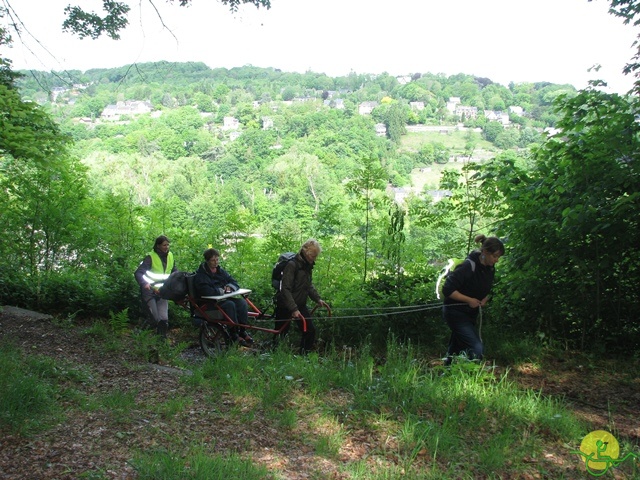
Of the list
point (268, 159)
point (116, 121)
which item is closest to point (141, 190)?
point (268, 159)

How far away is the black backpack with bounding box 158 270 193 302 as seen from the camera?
6.69m

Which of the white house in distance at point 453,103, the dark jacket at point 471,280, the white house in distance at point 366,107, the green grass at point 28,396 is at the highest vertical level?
the white house in distance at point 453,103

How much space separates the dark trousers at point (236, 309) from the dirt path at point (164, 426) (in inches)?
48.7

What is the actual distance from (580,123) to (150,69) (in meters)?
6.69

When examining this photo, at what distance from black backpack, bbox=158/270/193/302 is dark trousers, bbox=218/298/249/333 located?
49 cm

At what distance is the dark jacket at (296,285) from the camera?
21.1ft

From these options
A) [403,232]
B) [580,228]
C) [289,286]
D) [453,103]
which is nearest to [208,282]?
[289,286]

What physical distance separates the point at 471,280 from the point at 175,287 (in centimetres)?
351

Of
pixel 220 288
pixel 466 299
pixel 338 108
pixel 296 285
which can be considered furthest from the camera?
pixel 338 108

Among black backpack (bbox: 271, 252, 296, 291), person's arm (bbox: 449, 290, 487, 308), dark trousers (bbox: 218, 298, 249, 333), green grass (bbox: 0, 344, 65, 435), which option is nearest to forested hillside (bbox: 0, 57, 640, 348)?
black backpack (bbox: 271, 252, 296, 291)

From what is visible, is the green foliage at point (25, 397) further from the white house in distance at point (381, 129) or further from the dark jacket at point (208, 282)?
the white house in distance at point (381, 129)

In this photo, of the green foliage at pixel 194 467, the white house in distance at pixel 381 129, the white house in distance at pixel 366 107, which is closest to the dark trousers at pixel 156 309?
the green foliage at pixel 194 467

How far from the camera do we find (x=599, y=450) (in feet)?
12.5

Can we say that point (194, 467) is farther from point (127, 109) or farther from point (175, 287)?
point (127, 109)
